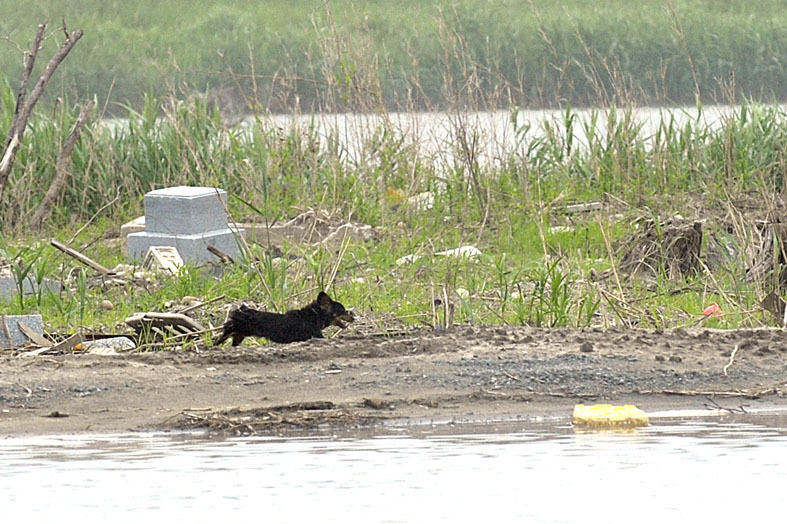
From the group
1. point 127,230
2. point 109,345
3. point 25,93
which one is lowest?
point 109,345

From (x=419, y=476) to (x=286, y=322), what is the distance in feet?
6.49

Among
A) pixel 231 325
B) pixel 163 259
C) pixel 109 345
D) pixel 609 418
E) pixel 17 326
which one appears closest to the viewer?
pixel 609 418

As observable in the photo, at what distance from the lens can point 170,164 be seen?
422 inches

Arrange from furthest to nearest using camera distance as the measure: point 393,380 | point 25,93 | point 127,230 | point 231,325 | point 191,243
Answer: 1. point 127,230
2. point 191,243
3. point 25,93
4. point 231,325
5. point 393,380

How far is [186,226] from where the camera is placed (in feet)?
29.6

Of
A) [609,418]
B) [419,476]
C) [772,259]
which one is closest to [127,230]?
[772,259]

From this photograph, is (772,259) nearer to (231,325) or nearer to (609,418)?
(609,418)

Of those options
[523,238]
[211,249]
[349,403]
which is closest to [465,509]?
[349,403]

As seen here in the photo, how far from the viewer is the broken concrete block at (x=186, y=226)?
353 inches

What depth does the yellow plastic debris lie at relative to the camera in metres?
5.50

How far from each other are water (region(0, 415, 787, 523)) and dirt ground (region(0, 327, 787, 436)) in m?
0.25

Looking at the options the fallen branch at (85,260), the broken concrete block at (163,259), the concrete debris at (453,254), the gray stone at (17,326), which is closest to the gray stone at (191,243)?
the broken concrete block at (163,259)

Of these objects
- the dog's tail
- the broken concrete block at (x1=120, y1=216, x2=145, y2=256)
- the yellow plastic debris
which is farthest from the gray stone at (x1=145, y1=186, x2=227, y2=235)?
the yellow plastic debris

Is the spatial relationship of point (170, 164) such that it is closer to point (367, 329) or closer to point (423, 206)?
point (423, 206)
